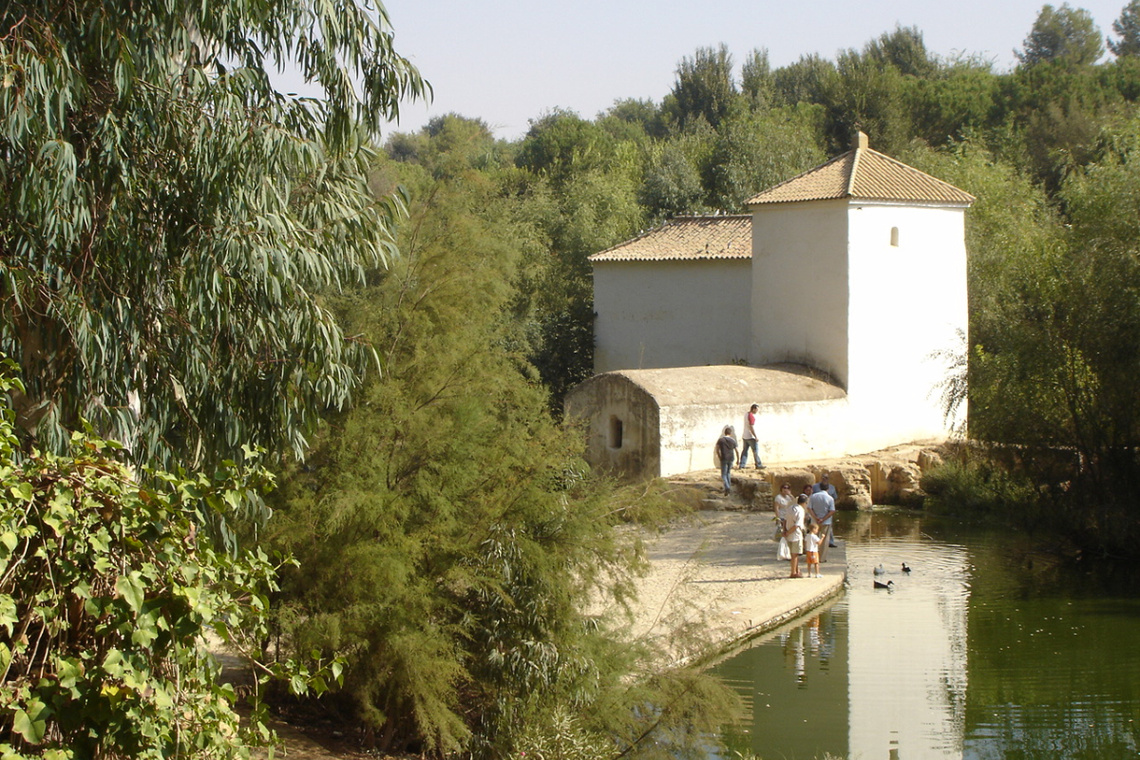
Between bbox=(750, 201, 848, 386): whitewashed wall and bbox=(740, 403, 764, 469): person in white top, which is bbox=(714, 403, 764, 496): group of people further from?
bbox=(750, 201, 848, 386): whitewashed wall

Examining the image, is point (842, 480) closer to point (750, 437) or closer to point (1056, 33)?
point (750, 437)

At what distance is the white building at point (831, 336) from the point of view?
78.7 ft

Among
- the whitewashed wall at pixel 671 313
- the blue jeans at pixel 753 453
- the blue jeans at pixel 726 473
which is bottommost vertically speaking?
the blue jeans at pixel 726 473

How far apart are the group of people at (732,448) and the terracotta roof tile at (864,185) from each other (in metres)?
5.81

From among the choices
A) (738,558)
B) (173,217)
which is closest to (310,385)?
(173,217)

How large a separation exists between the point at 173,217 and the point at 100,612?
3.41m

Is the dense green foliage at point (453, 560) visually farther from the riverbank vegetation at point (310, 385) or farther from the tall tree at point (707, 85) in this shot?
the tall tree at point (707, 85)

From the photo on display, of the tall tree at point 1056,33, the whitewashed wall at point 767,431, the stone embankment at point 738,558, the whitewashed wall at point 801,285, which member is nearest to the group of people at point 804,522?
the stone embankment at point 738,558

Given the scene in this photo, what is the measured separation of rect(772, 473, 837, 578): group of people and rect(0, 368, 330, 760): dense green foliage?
12.8 m

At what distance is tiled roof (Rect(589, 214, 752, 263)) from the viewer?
3097cm

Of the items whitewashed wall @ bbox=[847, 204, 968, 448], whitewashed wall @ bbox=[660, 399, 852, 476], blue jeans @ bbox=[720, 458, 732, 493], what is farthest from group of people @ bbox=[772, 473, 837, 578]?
whitewashed wall @ bbox=[847, 204, 968, 448]

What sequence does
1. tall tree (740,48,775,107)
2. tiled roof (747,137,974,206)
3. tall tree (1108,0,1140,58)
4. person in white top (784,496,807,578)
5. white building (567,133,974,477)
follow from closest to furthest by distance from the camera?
1. person in white top (784,496,807,578)
2. white building (567,133,974,477)
3. tiled roof (747,137,974,206)
4. tall tree (740,48,775,107)
5. tall tree (1108,0,1140,58)

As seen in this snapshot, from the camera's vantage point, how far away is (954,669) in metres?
12.6

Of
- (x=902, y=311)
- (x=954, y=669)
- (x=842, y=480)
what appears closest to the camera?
(x=954, y=669)
